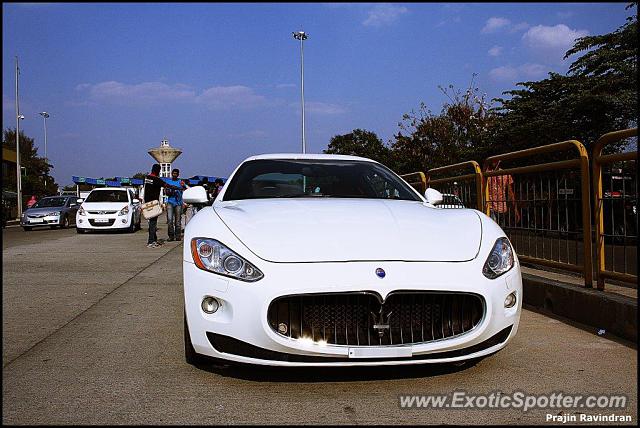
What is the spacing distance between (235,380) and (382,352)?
0.89m

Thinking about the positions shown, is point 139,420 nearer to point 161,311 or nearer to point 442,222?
point 442,222

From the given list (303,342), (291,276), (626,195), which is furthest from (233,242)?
(626,195)

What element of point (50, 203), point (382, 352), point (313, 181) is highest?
point (50, 203)

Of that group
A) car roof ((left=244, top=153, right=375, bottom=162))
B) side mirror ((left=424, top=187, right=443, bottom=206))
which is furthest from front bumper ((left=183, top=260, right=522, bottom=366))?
car roof ((left=244, top=153, right=375, bottom=162))

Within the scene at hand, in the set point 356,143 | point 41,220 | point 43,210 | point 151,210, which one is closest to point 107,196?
point 41,220

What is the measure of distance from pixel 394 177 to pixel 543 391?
2207mm

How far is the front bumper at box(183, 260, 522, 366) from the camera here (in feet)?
10.4

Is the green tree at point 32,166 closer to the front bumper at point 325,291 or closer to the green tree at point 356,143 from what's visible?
the green tree at point 356,143

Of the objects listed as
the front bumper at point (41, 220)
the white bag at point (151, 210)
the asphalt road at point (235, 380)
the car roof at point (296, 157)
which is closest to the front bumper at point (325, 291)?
the asphalt road at point (235, 380)

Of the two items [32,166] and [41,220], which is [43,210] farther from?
[32,166]

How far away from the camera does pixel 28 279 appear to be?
815 cm

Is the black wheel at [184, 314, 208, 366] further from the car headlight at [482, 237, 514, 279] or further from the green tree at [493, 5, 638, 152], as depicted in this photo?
the green tree at [493, 5, 638, 152]

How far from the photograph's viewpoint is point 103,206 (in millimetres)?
18766

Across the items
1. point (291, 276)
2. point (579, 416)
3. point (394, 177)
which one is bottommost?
point (579, 416)
